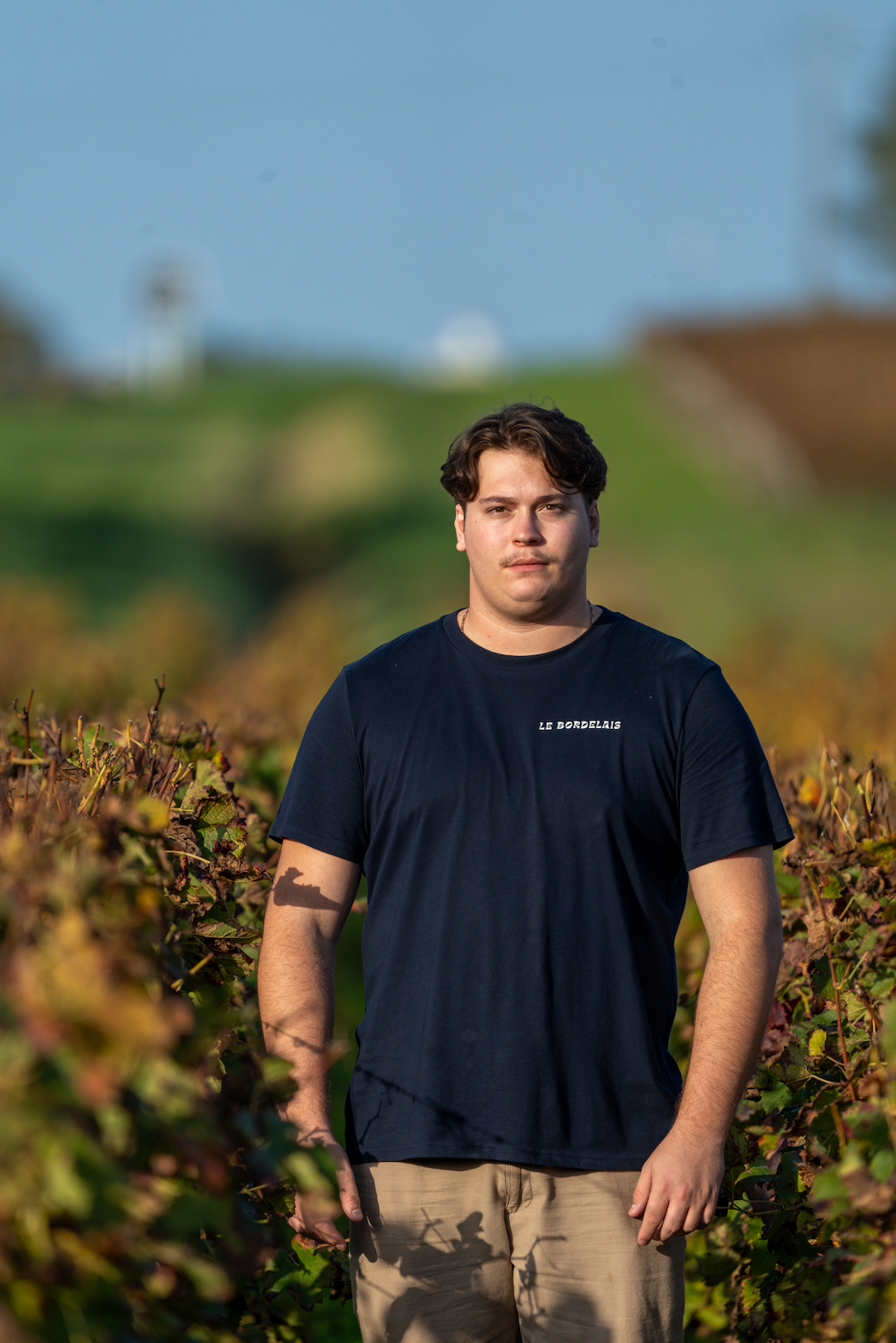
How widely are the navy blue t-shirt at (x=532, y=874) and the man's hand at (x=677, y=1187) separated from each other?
0.29ft

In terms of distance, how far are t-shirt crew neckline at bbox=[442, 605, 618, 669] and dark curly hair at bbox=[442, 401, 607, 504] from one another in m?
0.26

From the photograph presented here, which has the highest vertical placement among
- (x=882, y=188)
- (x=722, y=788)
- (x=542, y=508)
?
(x=882, y=188)

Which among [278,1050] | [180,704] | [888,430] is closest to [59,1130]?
[278,1050]

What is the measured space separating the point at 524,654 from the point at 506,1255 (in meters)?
1.14

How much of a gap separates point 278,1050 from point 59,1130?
3.32 feet

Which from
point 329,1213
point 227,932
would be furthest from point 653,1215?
point 227,932

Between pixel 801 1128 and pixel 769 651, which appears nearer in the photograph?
pixel 801 1128

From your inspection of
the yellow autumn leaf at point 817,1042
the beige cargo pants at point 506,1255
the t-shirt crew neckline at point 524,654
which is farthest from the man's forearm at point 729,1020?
the t-shirt crew neckline at point 524,654

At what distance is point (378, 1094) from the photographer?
267cm

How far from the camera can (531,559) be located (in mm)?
2756

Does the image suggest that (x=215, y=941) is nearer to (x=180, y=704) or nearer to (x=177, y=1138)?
(x=177, y=1138)

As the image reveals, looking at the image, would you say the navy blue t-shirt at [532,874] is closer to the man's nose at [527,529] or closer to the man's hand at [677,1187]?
the man's hand at [677,1187]

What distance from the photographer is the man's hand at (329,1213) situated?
8.16 feet

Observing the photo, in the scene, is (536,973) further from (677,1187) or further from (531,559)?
(531,559)
